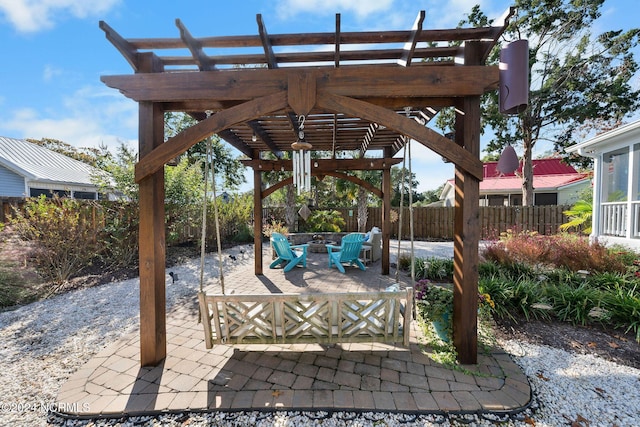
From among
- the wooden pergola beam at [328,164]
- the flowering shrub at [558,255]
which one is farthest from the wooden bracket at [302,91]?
the flowering shrub at [558,255]

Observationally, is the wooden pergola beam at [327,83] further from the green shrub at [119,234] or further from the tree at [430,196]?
the tree at [430,196]

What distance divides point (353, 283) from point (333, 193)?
11.5 meters

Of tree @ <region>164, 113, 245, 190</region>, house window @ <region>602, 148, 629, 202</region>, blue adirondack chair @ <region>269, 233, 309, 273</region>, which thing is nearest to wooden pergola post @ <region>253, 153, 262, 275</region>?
blue adirondack chair @ <region>269, 233, 309, 273</region>

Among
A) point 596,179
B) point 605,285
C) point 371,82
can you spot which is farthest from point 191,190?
point 596,179

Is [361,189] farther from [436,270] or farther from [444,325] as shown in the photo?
[444,325]

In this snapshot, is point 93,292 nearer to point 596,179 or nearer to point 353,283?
point 353,283

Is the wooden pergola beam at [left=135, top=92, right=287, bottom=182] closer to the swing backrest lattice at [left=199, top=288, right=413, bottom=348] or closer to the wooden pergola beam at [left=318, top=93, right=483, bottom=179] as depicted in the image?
the wooden pergola beam at [left=318, top=93, right=483, bottom=179]

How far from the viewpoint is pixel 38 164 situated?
12305 millimetres

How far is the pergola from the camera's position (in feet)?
7.94

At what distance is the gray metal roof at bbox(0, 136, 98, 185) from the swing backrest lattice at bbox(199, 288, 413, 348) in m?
11.2

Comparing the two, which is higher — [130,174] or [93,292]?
[130,174]

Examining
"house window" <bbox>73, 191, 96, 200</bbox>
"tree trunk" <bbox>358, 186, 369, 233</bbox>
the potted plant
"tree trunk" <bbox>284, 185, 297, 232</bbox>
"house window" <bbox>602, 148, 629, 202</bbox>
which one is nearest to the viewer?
the potted plant

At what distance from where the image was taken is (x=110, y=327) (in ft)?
11.8

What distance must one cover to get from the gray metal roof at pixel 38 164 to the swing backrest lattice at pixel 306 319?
1117 centimetres
